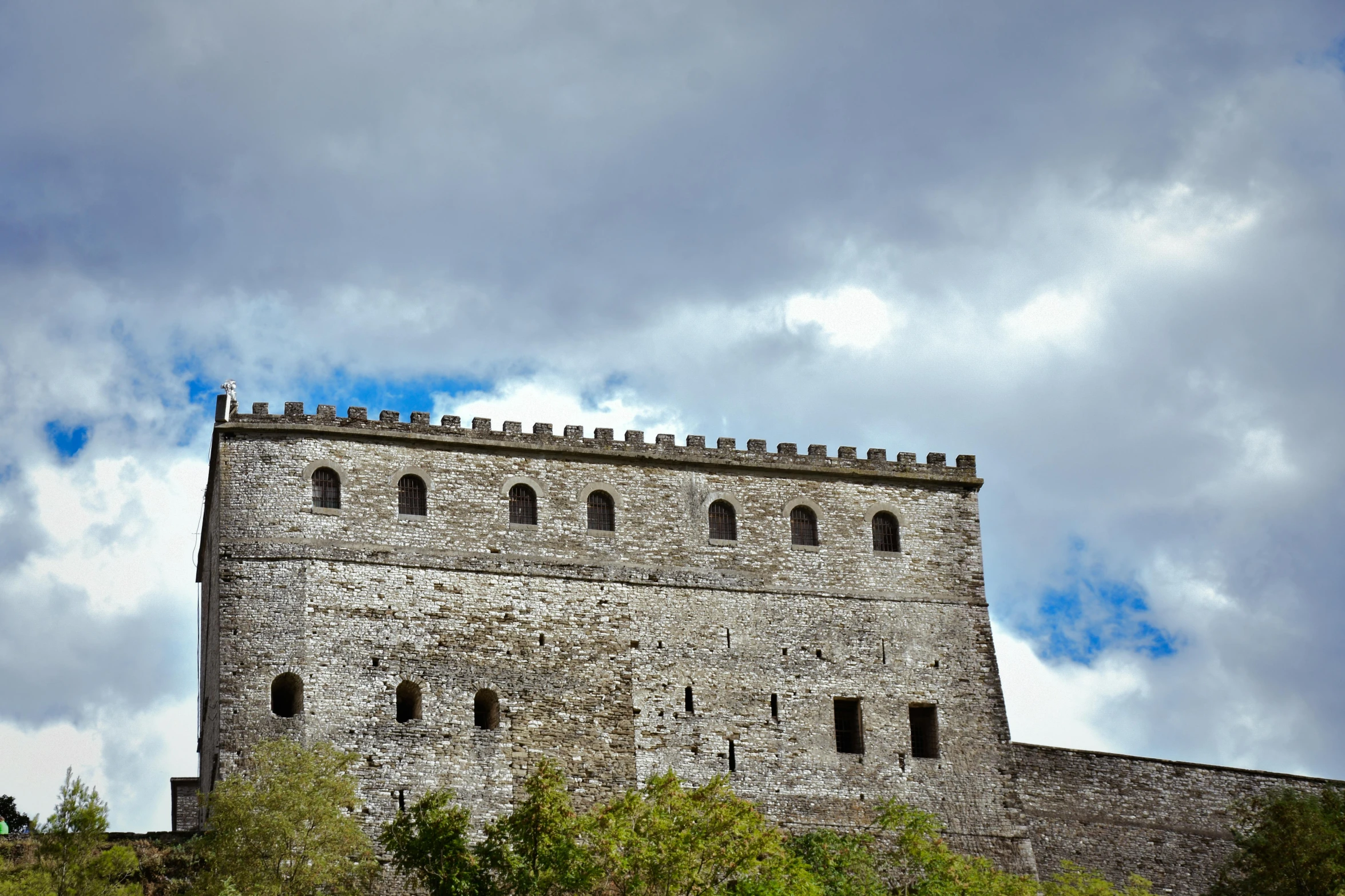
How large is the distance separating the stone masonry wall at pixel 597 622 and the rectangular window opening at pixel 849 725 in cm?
25

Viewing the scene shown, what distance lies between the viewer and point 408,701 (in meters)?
45.1

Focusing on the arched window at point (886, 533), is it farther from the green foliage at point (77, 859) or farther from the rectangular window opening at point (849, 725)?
the green foliage at point (77, 859)

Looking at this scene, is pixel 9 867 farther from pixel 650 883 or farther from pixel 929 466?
pixel 929 466

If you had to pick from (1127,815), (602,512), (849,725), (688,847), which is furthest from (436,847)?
(1127,815)

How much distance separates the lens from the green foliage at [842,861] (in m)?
42.9

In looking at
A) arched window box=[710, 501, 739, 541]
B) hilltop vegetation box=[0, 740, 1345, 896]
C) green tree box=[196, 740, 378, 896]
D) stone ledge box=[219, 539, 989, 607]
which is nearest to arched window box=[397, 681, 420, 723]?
hilltop vegetation box=[0, 740, 1345, 896]

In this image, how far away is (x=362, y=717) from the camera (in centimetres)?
4416

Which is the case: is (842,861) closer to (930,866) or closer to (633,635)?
(930,866)

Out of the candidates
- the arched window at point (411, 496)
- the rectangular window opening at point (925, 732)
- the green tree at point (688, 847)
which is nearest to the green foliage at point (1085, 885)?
the rectangular window opening at point (925, 732)

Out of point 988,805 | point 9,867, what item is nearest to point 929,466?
point 988,805

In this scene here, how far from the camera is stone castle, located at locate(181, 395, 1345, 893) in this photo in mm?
44688

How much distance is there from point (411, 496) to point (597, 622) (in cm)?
541

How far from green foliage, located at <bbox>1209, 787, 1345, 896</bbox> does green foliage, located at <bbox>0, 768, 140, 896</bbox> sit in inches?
1004

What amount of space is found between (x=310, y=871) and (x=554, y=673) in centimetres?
891
